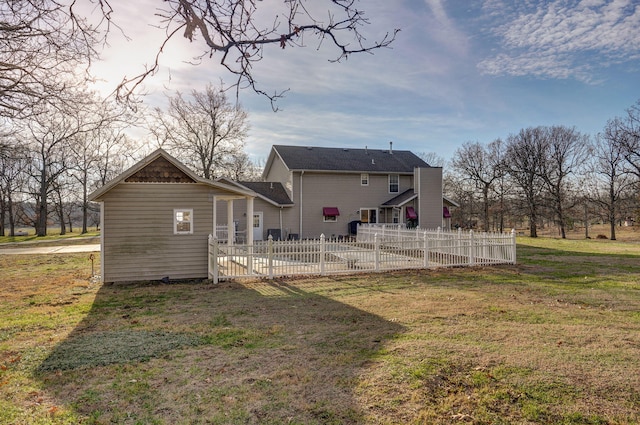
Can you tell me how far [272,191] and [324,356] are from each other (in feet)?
73.2

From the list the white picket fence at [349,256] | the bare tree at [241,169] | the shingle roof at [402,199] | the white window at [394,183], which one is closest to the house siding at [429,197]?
the shingle roof at [402,199]

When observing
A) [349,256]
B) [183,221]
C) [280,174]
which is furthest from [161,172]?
[280,174]

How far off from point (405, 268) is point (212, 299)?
22.7ft

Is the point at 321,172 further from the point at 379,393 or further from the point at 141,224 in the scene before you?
the point at 379,393

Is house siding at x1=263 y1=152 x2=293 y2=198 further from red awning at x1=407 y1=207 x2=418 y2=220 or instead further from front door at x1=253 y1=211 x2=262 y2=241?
red awning at x1=407 y1=207 x2=418 y2=220

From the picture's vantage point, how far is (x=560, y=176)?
35344 mm

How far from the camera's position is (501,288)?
969cm

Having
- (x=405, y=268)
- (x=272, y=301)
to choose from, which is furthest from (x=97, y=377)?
(x=405, y=268)

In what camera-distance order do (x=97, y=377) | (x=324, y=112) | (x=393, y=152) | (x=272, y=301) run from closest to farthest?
(x=97, y=377) → (x=272, y=301) → (x=324, y=112) → (x=393, y=152)

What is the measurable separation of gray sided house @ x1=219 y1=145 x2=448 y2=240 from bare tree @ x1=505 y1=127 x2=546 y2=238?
1239 centimetres

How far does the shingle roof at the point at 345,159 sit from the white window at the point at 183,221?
14433 mm

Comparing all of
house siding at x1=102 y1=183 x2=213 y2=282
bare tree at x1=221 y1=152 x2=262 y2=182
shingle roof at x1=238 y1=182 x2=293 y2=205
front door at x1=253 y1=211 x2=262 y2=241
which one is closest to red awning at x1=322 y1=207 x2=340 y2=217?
shingle roof at x1=238 y1=182 x2=293 y2=205

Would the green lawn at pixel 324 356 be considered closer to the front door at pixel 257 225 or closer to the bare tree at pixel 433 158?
the front door at pixel 257 225

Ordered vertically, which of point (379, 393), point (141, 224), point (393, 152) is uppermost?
point (393, 152)
